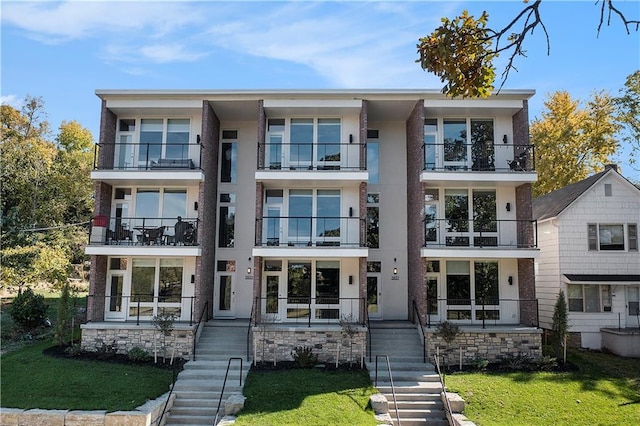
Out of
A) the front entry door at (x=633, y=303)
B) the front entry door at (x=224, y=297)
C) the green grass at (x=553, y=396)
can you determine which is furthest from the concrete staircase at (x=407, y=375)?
the front entry door at (x=633, y=303)

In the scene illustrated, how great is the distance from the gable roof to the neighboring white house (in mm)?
84

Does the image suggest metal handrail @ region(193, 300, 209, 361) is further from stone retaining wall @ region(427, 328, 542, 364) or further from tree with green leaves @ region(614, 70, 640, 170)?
tree with green leaves @ region(614, 70, 640, 170)

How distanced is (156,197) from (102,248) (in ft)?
8.94

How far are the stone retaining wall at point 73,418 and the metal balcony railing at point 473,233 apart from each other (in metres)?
10.8

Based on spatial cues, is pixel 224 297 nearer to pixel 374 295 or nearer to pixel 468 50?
pixel 374 295

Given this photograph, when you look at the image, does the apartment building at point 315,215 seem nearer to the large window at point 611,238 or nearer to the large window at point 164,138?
the large window at point 164,138

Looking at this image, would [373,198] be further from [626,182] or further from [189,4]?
[189,4]

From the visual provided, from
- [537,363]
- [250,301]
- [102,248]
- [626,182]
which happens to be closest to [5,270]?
[102,248]

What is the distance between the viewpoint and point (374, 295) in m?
18.4

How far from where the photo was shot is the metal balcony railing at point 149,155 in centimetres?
1770

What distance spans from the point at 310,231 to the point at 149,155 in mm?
6634

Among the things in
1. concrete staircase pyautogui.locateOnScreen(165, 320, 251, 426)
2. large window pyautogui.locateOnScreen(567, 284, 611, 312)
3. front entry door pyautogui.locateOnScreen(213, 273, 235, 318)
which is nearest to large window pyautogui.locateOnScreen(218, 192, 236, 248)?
front entry door pyautogui.locateOnScreen(213, 273, 235, 318)

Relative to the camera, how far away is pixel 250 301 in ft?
60.2

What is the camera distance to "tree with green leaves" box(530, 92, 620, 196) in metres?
28.3
